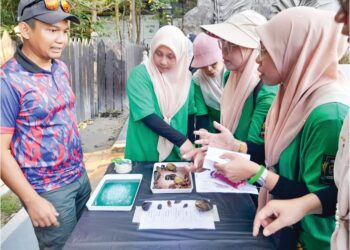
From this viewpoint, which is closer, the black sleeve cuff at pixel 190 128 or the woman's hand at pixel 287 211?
the woman's hand at pixel 287 211

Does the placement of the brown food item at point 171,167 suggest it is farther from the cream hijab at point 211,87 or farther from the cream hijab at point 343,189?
the cream hijab at point 343,189

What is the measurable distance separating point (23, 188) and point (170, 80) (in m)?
1.23

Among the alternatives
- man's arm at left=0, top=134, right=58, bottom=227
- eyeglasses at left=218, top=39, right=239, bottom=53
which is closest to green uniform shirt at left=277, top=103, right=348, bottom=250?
eyeglasses at left=218, top=39, right=239, bottom=53

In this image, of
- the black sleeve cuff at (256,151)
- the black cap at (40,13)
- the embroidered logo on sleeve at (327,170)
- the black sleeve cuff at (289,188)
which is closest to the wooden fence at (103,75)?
the black cap at (40,13)

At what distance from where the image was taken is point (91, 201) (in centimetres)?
151

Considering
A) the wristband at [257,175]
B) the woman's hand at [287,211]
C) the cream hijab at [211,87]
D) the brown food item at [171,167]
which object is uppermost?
the cream hijab at [211,87]

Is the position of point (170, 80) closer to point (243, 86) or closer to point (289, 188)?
point (243, 86)

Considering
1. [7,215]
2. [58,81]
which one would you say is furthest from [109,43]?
[58,81]

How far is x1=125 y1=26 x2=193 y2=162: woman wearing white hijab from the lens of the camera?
2092 mm

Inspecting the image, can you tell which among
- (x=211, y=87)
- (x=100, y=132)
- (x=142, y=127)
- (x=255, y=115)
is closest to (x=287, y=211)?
(x=255, y=115)

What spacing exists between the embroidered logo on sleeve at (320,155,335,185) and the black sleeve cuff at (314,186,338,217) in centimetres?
2

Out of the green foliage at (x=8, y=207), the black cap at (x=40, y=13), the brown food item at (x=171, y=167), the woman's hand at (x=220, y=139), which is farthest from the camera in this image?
the green foliage at (x=8, y=207)

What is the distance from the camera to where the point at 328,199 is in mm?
1083

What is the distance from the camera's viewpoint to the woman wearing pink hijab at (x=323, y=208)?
90 cm
